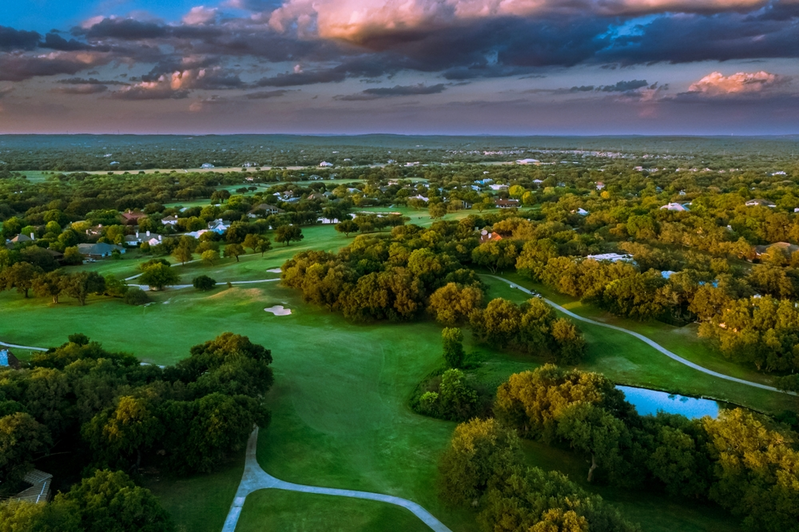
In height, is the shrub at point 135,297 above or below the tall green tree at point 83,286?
below

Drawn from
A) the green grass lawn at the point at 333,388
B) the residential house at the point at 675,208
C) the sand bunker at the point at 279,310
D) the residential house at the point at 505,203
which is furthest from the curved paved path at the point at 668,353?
the residential house at the point at 505,203

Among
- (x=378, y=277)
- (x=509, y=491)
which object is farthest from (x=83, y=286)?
(x=509, y=491)

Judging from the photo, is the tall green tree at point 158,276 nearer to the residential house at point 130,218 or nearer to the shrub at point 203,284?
the shrub at point 203,284

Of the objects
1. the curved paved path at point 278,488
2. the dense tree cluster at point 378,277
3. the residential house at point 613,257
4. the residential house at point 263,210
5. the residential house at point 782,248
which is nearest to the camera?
the curved paved path at point 278,488

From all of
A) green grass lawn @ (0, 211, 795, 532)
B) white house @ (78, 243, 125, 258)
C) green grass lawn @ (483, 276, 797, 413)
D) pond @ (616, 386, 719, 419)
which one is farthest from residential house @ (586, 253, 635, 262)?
white house @ (78, 243, 125, 258)

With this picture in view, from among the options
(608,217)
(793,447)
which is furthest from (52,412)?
(608,217)

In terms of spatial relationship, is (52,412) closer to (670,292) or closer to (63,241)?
(670,292)

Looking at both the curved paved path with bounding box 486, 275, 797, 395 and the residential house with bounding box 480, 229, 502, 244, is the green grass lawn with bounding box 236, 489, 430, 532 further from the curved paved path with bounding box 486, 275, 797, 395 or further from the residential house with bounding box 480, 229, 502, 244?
the residential house with bounding box 480, 229, 502, 244

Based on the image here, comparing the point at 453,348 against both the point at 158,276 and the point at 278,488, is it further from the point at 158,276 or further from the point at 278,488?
the point at 158,276
